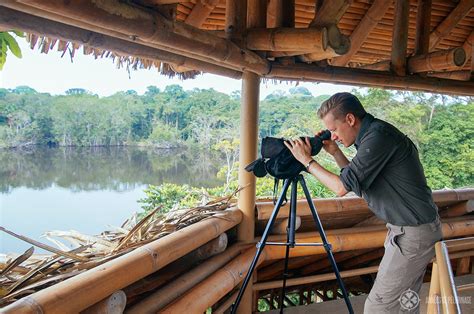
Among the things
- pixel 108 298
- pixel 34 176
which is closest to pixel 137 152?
pixel 34 176

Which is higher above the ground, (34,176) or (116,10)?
(116,10)

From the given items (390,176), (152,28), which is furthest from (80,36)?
(390,176)

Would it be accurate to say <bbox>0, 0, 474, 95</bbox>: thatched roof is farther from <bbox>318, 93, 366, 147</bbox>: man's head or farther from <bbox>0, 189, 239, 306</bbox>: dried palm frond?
<bbox>0, 189, 239, 306</bbox>: dried palm frond

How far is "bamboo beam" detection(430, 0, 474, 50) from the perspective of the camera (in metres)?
3.12

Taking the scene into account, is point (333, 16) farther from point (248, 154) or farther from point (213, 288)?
point (213, 288)

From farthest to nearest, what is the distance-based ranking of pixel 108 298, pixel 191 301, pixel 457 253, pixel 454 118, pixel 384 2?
pixel 454 118 → pixel 457 253 → pixel 384 2 → pixel 191 301 → pixel 108 298

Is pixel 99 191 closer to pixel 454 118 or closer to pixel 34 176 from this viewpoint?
pixel 34 176

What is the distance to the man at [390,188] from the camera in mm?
1444

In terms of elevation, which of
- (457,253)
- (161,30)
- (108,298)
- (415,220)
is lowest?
(457,253)

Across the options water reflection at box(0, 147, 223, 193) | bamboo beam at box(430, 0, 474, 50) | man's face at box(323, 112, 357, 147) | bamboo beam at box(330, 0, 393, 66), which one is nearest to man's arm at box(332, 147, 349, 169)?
man's face at box(323, 112, 357, 147)

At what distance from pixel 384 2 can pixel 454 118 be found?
9784mm

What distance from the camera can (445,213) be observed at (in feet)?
10.6

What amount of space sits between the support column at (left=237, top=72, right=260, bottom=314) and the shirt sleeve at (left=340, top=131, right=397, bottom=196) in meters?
0.96

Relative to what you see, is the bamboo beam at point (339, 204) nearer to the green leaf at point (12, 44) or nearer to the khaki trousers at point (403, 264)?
the khaki trousers at point (403, 264)
